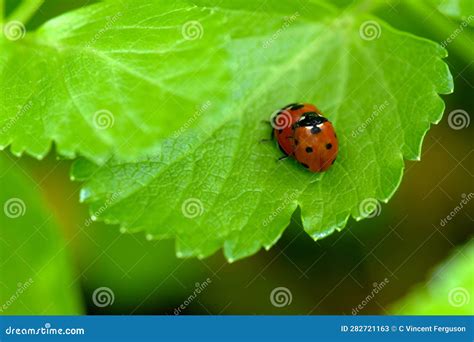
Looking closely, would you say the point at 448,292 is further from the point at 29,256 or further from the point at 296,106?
the point at 29,256

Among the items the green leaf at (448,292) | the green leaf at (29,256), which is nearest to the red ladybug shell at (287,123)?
the green leaf at (448,292)

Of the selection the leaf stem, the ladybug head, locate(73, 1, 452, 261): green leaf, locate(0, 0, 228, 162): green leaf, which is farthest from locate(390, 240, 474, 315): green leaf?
the leaf stem

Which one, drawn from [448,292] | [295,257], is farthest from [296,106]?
[448,292]

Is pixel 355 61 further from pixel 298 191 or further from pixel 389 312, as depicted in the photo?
pixel 389 312

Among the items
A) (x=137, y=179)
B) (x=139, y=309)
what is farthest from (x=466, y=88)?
(x=139, y=309)

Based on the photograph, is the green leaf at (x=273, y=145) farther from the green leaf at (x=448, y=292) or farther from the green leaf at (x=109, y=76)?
the green leaf at (x=448, y=292)

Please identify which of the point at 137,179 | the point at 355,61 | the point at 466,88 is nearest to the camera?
the point at 137,179
